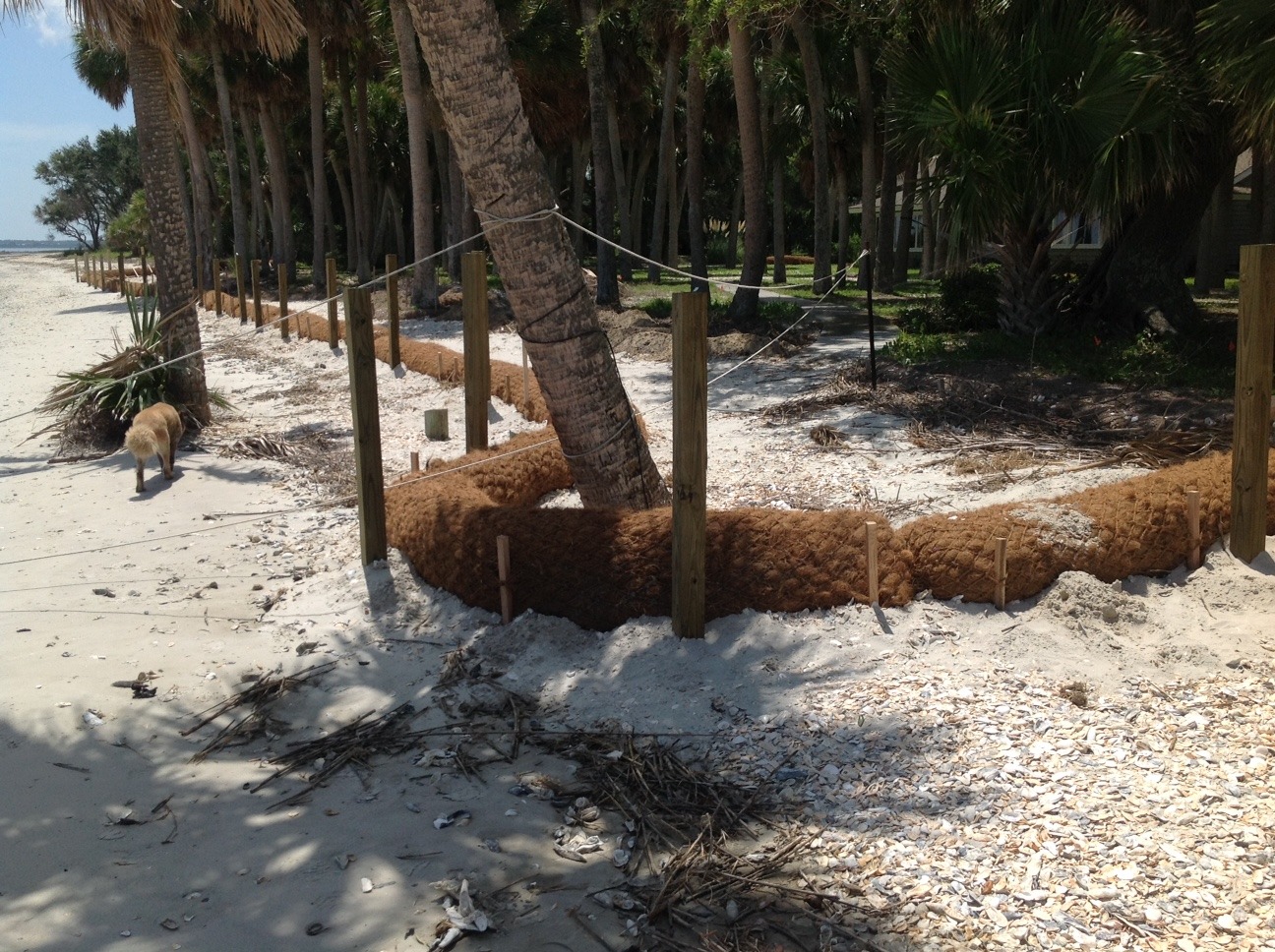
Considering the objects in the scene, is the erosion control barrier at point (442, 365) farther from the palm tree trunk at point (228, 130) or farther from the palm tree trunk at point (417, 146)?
the palm tree trunk at point (228, 130)

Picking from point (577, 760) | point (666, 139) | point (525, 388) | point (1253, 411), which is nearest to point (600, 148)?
point (666, 139)

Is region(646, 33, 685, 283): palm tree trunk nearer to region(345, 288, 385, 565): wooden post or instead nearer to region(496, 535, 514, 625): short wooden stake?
region(345, 288, 385, 565): wooden post

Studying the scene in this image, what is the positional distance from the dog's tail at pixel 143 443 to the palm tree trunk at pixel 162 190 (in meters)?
3.11

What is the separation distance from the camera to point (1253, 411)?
236 inches

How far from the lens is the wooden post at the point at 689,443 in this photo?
539cm

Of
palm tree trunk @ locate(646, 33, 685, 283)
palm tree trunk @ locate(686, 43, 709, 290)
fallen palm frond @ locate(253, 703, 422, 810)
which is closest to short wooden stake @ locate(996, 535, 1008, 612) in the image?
fallen palm frond @ locate(253, 703, 422, 810)

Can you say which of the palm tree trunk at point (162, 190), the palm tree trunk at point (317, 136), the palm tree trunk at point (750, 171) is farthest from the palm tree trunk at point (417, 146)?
the palm tree trunk at point (162, 190)

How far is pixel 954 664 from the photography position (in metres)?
5.25

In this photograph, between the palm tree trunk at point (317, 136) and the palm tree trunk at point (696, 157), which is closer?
the palm tree trunk at point (696, 157)

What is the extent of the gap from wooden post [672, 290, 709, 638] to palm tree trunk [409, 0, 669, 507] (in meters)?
1.22

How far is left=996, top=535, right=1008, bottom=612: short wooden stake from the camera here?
5.57 metres

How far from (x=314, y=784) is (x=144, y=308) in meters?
9.98

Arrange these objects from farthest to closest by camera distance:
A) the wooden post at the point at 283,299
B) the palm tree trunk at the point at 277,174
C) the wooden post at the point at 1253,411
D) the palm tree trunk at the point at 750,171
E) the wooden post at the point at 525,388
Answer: the palm tree trunk at the point at 277,174, the wooden post at the point at 283,299, the palm tree trunk at the point at 750,171, the wooden post at the point at 525,388, the wooden post at the point at 1253,411

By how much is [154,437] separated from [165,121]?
527 centimetres
